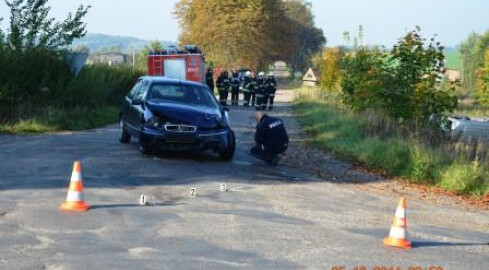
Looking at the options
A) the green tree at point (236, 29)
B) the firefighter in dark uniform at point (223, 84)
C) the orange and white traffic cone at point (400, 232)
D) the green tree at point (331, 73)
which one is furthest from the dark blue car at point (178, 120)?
the green tree at point (236, 29)

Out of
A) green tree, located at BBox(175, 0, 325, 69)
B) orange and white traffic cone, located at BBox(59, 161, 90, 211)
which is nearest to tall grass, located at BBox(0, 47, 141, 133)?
orange and white traffic cone, located at BBox(59, 161, 90, 211)

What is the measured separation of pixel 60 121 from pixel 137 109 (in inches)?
245

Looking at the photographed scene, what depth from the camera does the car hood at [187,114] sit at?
13.3 meters

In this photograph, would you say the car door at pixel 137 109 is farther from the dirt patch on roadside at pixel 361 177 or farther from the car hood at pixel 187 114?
the dirt patch on roadside at pixel 361 177

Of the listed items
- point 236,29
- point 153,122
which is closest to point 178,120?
point 153,122

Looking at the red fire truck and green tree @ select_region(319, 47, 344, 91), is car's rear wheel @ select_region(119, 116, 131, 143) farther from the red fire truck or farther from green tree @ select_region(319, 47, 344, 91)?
green tree @ select_region(319, 47, 344, 91)

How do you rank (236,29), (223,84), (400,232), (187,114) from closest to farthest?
(400,232)
(187,114)
(223,84)
(236,29)

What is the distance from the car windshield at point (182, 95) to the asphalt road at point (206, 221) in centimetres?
138

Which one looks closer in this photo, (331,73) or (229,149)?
(229,149)

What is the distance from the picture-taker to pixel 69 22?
23.4 metres

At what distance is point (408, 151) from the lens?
563 inches

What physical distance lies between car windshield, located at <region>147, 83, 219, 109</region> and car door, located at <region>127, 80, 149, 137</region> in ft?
0.81

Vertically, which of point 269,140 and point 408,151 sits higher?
point 269,140

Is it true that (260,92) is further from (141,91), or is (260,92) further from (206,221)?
(206,221)
